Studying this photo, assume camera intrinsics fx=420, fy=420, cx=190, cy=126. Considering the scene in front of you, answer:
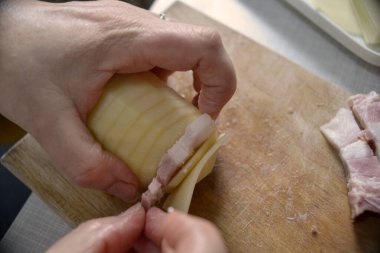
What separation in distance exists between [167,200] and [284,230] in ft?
1.11

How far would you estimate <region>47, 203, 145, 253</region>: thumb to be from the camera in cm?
84

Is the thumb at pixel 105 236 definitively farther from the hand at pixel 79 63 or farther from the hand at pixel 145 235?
the hand at pixel 79 63

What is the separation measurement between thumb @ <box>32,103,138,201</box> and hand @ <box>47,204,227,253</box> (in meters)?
0.12

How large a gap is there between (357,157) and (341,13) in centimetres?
64

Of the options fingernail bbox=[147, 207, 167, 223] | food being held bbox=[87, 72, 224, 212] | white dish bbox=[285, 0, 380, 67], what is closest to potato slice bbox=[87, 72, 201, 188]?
food being held bbox=[87, 72, 224, 212]

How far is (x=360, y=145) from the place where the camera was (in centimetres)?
124

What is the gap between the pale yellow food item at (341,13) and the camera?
5.11 ft

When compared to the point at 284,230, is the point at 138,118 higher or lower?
higher

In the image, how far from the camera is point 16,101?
3.55 ft

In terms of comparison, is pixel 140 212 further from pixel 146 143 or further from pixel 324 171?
pixel 324 171

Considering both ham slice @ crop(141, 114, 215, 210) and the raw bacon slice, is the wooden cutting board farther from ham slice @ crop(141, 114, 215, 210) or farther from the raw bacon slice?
ham slice @ crop(141, 114, 215, 210)

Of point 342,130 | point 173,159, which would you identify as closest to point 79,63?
point 173,159

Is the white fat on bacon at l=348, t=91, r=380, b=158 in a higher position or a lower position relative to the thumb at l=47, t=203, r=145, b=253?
higher

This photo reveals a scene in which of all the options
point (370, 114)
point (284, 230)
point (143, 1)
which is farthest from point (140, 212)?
point (143, 1)
